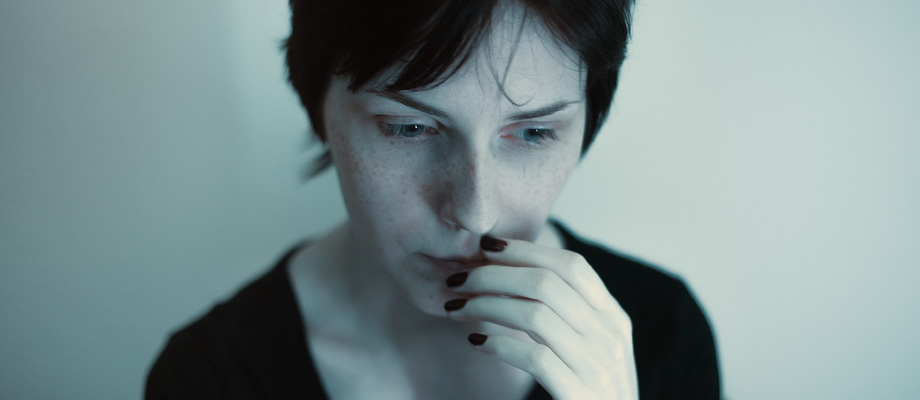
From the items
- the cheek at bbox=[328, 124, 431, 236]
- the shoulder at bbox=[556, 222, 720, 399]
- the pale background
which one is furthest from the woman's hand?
the pale background

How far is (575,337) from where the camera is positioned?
2.57 ft

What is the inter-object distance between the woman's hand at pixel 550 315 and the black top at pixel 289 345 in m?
0.21

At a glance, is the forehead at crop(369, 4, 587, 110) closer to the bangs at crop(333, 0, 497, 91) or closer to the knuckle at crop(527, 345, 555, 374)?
the bangs at crop(333, 0, 497, 91)

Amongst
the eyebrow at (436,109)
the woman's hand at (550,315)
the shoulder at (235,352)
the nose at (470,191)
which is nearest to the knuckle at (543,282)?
the woman's hand at (550,315)

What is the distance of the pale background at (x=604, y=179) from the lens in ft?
3.64

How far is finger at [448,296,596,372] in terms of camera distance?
768 millimetres

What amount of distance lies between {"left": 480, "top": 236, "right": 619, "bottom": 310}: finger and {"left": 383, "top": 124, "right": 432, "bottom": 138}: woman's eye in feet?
0.60

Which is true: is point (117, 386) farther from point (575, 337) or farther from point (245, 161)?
point (575, 337)

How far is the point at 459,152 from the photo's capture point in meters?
0.69

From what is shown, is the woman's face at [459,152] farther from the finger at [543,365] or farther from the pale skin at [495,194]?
the finger at [543,365]

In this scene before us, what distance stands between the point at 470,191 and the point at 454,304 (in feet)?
Answer: 0.69

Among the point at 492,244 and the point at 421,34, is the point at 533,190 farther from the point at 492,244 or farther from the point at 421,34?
the point at 421,34

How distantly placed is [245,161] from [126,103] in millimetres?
255

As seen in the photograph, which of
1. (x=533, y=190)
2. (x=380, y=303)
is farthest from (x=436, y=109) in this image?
(x=380, y=303)
